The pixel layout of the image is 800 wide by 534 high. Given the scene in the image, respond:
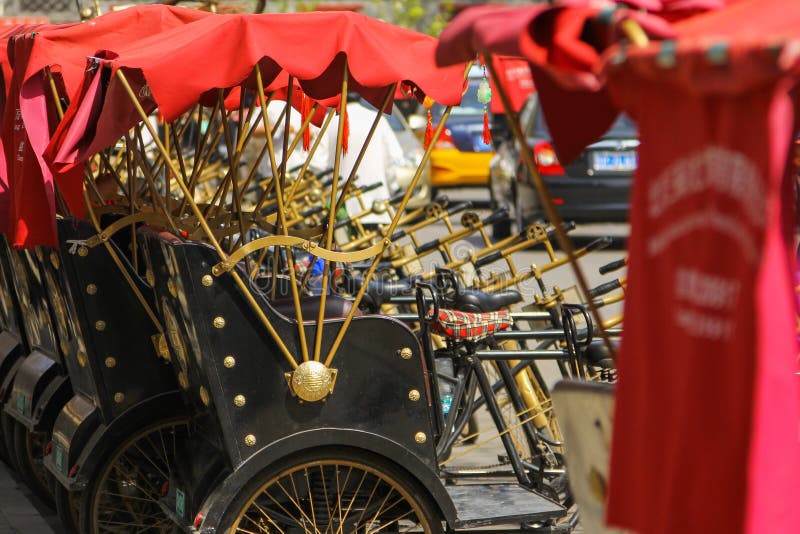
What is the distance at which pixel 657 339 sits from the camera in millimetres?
2443

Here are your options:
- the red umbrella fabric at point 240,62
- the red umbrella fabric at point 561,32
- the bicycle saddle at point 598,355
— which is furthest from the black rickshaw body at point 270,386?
the red umbrella fabric at point 561,32

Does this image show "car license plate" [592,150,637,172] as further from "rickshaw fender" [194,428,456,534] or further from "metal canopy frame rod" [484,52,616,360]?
"metal canopy frame rod" [484,52,616,360]

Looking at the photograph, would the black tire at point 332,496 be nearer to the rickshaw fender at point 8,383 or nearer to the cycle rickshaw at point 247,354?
the cycle rickshaw at point 247,354

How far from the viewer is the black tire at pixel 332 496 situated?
4.38 meters

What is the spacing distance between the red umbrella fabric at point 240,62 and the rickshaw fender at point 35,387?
60.3 inches

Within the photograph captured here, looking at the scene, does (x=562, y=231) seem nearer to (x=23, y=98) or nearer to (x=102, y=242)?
(x=102, y=242)

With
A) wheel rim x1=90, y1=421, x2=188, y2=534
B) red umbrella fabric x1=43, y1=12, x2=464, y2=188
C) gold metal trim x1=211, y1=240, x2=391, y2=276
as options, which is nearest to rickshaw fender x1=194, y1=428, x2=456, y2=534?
gold metal trim x1=211, y1=240, x2=391, y2=276

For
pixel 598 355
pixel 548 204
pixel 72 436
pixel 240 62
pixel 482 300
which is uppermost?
pixel 240 62

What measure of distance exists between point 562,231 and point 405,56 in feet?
5.13

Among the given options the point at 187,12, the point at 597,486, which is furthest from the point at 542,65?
the point at 187,12

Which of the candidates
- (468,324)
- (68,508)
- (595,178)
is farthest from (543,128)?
(68,508)

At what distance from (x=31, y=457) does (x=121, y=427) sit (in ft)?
5.79

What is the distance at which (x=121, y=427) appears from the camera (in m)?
5.00

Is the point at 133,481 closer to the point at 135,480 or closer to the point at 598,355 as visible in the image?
the point at 135,480
